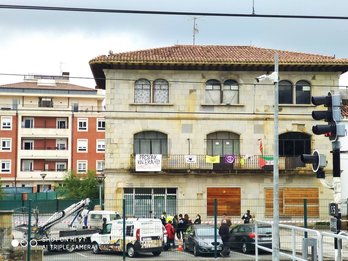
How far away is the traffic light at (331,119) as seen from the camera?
1361 centimetres

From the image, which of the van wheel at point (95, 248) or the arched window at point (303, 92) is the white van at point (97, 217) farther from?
the arched window at point (303, 92)

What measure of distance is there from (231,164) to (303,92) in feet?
23.8

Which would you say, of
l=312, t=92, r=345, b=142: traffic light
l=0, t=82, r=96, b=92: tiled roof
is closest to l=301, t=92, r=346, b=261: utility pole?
l=312, t=92, r=345, b=142: traffic light

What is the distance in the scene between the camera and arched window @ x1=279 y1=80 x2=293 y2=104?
45.5 meters

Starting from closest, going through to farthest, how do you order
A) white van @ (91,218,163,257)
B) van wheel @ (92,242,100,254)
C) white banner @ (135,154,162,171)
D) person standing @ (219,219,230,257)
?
person standing @ (219,219,230,257)
white van @ (91,218,163,257)
van wheel @ (92,242,100,254)
white banner @ (135,154,162,171)

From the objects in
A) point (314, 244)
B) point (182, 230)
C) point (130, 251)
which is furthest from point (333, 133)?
point (182, 230)

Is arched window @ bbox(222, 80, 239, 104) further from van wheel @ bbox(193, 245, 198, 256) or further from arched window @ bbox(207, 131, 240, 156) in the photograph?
van wheel @ bbox(193, 245, 198, 256)

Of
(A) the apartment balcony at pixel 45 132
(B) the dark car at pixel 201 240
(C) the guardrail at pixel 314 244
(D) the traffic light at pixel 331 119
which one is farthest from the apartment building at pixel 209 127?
(A) the apartment balcony at pixel 45 132

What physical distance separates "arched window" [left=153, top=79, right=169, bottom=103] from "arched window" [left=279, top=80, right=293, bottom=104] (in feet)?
26.0

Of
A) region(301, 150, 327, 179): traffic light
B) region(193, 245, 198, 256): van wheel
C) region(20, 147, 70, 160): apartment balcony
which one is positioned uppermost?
region(20, 147, 70, 160): apartment balcony

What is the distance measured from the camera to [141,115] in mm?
44438

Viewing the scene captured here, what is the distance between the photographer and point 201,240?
2611cm

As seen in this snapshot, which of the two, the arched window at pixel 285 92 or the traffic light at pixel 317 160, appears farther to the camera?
the arched window at pixel 285 92

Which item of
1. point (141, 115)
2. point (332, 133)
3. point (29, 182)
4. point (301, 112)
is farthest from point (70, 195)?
point (332, 133)
